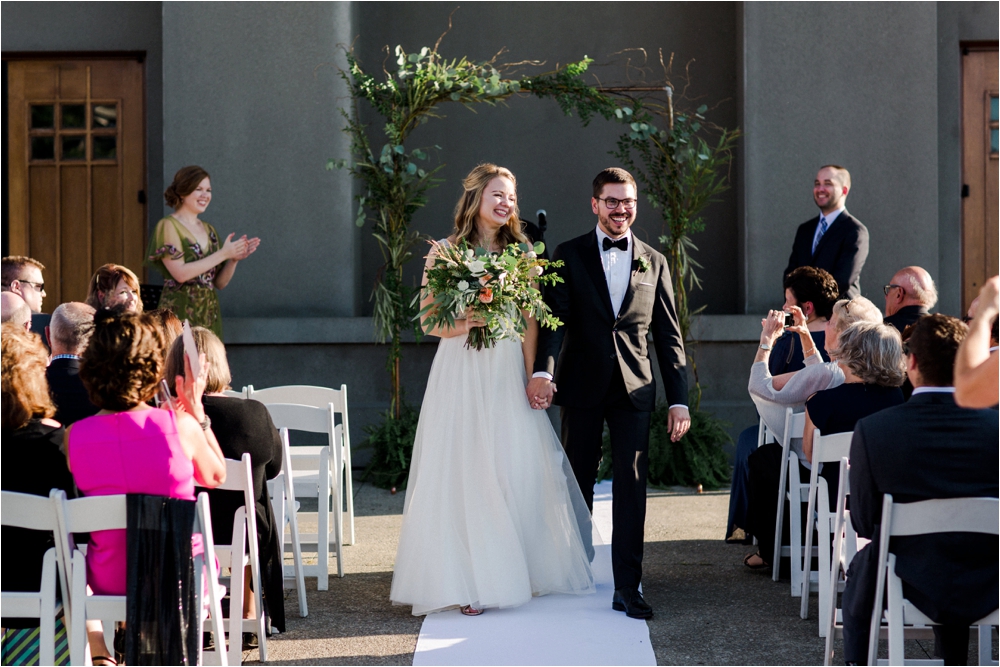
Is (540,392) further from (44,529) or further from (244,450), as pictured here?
(44,529)

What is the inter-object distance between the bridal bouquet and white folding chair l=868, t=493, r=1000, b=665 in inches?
67.4

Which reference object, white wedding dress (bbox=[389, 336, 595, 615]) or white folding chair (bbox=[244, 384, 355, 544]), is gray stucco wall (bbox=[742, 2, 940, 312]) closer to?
white folding chair (bbox=[244, 384, 355, 544])

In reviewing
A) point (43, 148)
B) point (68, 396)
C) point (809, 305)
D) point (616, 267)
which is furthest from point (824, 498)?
point (43, 148)

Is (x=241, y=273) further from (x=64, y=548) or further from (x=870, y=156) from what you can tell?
(x=64, y=548)

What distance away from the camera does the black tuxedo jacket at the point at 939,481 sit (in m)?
3.00

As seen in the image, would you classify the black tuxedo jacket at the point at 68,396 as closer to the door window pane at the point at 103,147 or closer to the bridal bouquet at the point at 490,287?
the bridal bouquet at the point at 490,287

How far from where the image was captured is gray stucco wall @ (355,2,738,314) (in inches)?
358

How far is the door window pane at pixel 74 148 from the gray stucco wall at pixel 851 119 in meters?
5.53

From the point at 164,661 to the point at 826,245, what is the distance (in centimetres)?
544

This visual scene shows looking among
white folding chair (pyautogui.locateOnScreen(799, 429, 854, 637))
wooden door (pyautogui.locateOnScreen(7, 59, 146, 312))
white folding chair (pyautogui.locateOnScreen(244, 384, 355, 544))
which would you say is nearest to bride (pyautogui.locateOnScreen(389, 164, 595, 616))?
white folding chair (pyautogui.locateOnScreen(799, 429, 854, 637))

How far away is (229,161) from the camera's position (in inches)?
325

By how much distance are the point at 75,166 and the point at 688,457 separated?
5.65m

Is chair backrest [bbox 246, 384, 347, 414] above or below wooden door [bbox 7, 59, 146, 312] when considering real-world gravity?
below

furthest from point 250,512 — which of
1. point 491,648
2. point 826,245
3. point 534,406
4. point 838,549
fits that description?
point 826,245
